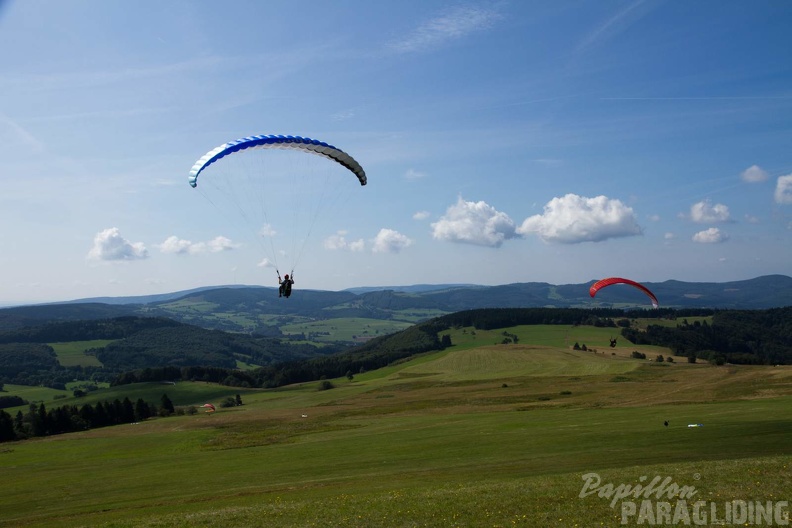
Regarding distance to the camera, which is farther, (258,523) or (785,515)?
(258,523)

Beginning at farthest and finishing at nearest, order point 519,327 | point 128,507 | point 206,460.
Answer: point 519,327 < point 206,460 < point 128,507

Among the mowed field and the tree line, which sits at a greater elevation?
the mowed field

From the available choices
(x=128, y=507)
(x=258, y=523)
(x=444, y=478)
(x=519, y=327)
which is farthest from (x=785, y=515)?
(x=519, y=327)

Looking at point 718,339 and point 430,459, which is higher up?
point 430,459

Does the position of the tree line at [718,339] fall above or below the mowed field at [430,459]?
below

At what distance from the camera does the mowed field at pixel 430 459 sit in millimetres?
19344

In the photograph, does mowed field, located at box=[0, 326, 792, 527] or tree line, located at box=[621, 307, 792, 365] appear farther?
tree line, located at box=[621, 307, 792, 365]

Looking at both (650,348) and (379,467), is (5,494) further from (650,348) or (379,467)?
(650,348)

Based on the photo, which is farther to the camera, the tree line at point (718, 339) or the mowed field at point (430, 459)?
the tree line at point (718, 339)

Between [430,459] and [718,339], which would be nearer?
[430,459]

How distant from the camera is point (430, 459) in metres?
33.4

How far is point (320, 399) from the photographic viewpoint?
9669cm

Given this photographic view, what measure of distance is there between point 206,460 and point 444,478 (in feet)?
73.7

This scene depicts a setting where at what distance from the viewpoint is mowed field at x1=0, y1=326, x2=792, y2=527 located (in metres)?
19.3
